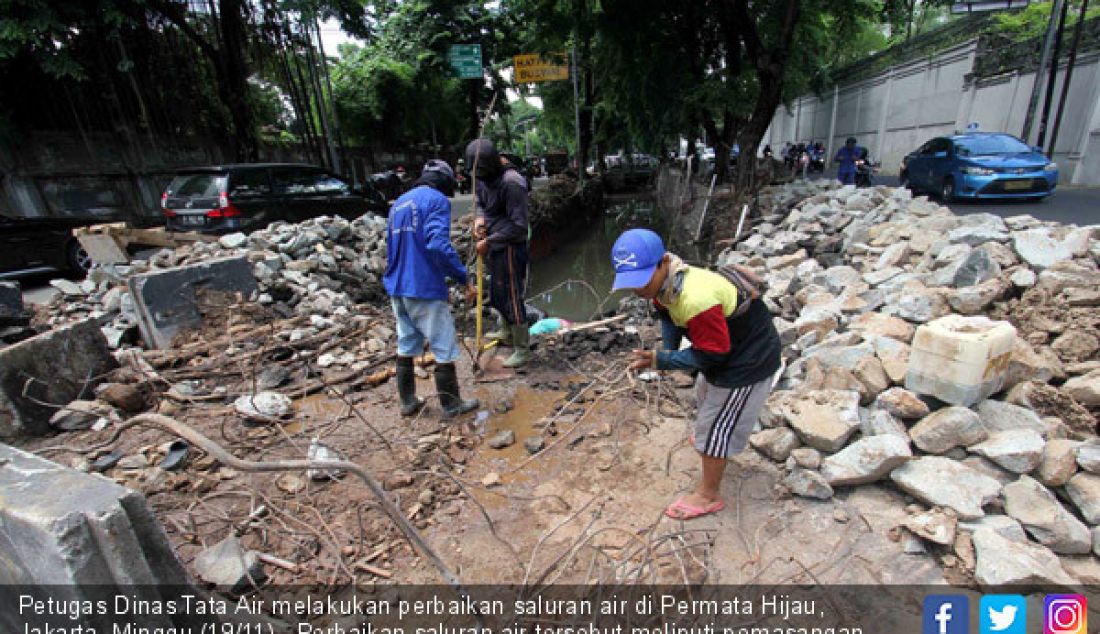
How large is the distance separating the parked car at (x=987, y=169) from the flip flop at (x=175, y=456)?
36.3 ft

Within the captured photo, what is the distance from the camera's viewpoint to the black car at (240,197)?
20.9ft

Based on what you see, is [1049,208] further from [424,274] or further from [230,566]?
[230,566]

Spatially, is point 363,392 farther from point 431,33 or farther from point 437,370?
point 431,33

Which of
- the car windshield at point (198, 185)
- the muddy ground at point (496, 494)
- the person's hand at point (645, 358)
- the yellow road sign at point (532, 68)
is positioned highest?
the yellow road sign at point (532, 68)

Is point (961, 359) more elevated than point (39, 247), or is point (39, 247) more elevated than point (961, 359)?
point (39, 247)

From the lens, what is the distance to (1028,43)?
1320 centimetres

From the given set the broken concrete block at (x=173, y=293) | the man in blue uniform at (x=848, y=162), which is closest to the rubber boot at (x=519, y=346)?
the broken concrete block at (x=173, y=293)

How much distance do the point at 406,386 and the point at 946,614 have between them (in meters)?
2.96

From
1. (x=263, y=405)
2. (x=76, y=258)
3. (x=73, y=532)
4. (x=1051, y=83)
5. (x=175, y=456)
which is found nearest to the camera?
(x=73, y=532)

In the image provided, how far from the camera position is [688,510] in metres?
2.35

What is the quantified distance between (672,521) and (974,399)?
1634 mm

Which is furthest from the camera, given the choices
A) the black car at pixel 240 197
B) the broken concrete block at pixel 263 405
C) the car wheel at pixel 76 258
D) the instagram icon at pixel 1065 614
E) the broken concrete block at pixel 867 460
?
the car wheel at pixel 76 258

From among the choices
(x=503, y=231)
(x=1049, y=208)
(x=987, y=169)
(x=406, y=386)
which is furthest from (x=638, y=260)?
(x=1049, y=208)

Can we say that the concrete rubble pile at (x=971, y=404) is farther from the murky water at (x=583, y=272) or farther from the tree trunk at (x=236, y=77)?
the tree trunk at (x=236, y=77)
